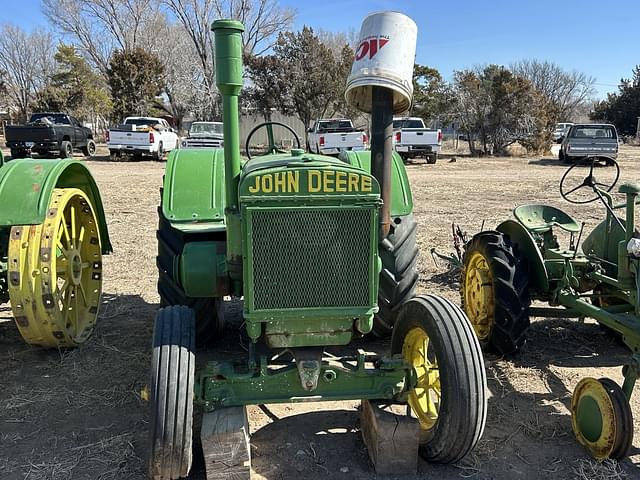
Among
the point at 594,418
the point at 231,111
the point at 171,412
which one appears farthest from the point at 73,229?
the point at 594,418

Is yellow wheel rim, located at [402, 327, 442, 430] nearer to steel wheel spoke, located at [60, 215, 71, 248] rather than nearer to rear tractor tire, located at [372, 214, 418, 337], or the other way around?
rear tractor tire, located at [372, 214, 418, 337]

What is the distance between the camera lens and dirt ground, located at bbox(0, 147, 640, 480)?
10.1ft

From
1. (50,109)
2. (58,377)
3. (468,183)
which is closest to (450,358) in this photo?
(58,377)

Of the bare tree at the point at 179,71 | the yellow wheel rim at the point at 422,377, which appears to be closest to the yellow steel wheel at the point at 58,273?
the yellow wheel rim at the point at 422,377

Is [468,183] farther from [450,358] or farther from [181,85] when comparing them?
[181,85]

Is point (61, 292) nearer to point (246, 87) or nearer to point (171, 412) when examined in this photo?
point (171, 412)

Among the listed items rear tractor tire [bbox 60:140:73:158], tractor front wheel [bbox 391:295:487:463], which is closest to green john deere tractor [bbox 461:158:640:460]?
tractor front wheel [bbox 391:295:487:463]

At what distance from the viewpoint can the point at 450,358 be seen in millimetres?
2846

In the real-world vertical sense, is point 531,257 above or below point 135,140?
below

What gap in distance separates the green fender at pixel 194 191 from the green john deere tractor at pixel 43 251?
714 millimetres

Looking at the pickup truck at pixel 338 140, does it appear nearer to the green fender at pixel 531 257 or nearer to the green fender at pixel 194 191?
the green fender at pixel 194 191

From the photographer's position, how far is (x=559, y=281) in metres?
4.26

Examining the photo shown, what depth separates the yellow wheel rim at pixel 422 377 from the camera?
3.26m

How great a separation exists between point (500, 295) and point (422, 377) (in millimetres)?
1095
